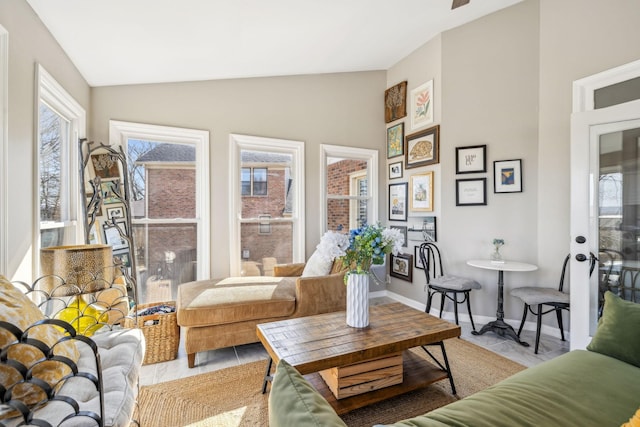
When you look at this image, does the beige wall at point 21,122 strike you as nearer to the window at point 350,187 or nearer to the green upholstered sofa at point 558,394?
the green upholstered sofa at point 558,394

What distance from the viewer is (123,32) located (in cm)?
220

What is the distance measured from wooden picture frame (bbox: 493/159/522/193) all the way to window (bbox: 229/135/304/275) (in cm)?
227

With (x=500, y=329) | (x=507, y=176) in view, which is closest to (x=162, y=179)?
(x=507, y=176)

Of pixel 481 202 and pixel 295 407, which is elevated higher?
pixel 481 202

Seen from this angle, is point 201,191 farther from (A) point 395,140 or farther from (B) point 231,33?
(A) point 395,140

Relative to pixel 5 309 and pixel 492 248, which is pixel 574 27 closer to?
pixel 492 248

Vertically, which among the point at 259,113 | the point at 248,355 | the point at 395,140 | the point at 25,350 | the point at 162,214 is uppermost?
the point at 259,113

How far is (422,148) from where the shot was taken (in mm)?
3818

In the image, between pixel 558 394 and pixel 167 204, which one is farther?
pixel 167 204

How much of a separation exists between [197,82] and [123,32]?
3.75 ft

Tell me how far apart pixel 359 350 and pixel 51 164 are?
8.96 feet

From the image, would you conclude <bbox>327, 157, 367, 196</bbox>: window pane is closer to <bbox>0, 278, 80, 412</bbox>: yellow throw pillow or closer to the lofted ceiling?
the lofted ceiling

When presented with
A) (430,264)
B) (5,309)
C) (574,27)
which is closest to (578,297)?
(430,264)

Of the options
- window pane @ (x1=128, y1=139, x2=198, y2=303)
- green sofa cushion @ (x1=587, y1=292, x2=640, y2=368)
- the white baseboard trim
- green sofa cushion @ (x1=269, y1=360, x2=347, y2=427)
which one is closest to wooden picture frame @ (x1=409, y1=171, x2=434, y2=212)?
the white baseboard trim
